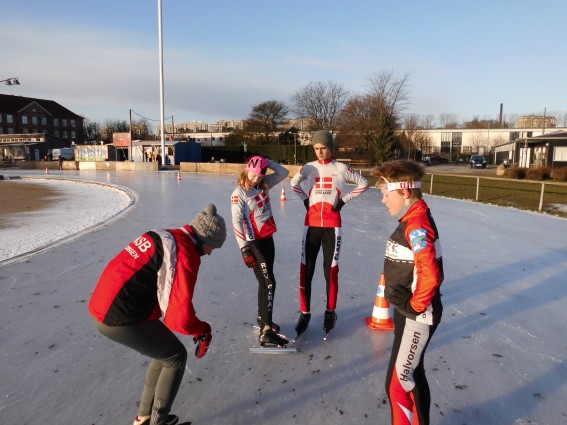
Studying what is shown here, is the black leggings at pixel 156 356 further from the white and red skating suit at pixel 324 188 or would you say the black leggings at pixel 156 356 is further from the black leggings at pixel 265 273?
the white and red skating suit at pixel 324 188

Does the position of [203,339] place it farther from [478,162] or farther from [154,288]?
[478,162]

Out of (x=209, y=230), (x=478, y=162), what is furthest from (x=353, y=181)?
A: (x=478, y=162)

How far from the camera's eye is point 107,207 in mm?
11250

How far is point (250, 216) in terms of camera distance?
3.17 metres

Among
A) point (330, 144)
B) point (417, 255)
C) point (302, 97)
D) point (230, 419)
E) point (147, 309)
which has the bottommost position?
point (230, 419)

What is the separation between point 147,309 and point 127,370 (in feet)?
3.67

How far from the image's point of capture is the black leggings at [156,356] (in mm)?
1919

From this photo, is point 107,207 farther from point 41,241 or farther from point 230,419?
point 230,419

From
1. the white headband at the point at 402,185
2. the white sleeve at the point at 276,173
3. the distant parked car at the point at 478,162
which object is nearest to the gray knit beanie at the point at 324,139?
the white sleeve at the point at 276,173

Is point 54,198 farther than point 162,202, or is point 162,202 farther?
point 54,198

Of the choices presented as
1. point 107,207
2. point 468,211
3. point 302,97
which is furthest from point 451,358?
point 302,97

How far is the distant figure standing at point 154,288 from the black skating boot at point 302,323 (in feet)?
5.03

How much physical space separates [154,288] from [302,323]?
1839 millimetres

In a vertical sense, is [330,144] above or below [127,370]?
above
